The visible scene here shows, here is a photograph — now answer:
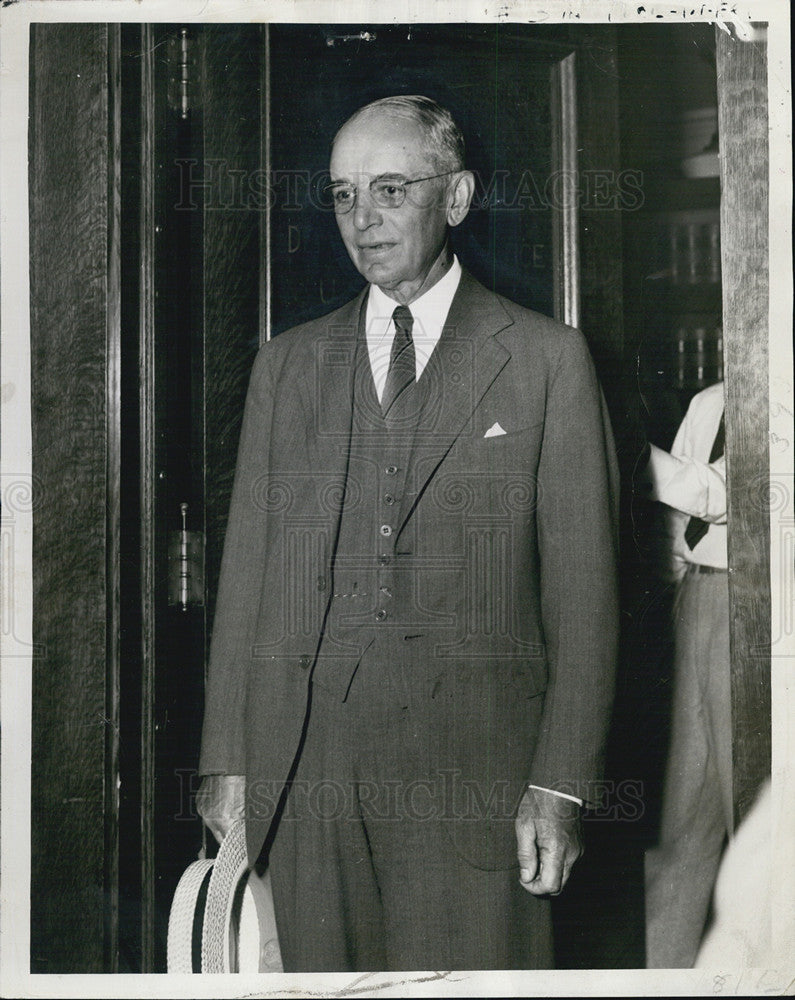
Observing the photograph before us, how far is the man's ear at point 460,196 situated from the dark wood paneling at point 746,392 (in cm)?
40

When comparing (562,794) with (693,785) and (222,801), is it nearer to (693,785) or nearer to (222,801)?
(693,785)

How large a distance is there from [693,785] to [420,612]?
51 cm

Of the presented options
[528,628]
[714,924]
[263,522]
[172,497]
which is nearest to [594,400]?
[528,628]

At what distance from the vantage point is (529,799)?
4.91 ft

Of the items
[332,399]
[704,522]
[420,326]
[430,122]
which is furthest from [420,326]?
[704,522]

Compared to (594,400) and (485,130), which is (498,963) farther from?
(485,130)

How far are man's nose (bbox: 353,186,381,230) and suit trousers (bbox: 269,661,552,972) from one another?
2.16 ft

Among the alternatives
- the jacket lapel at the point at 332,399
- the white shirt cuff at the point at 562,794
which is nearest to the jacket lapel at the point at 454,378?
the jacket lapel at the point at 332,399

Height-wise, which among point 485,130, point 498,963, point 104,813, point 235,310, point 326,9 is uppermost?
point 326,9

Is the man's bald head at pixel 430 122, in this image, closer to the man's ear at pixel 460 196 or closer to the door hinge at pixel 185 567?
the man's ear at pixel 460 196

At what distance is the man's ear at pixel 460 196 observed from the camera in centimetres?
153

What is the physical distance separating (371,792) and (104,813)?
16.6 inches

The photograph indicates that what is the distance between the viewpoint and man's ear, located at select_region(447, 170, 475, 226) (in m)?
1.53

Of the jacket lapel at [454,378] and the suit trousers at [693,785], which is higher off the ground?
the jacket lapel at [454,378]
